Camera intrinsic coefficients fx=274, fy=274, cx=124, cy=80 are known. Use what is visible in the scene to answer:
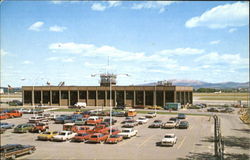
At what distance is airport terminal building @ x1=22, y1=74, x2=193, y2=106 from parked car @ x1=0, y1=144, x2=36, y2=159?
189 feet

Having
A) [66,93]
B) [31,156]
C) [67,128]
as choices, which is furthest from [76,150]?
[66,93]

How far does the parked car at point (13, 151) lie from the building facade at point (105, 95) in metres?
58.8

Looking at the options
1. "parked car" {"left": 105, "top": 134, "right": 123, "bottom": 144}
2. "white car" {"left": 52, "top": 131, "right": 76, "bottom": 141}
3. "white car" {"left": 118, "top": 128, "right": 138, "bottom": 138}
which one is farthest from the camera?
"white car" {"left": 118, "top": 128, "right": 138, "bottom": 138}

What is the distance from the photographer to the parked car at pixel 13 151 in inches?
793

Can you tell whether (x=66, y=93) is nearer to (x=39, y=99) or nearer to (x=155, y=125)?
(x=39, y=99)

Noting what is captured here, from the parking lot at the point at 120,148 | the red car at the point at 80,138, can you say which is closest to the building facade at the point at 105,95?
the parking lot at the point at 120,148

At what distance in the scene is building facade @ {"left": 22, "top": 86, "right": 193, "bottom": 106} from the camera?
268 feet

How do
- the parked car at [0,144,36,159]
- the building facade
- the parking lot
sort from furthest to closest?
the building facade < the parking lot < the parked car at [0,144,36,159]

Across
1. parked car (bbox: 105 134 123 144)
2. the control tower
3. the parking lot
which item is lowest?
the parking lot

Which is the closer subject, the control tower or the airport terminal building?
the airport terminal building

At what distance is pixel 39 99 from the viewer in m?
91.3

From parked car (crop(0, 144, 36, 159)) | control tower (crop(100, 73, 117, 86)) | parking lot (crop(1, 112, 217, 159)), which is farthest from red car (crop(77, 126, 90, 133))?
control tower (crop(100, 73, 117, 86))

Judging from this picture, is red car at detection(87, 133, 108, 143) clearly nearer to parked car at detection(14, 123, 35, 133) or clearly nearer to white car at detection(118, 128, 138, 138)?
white car at detection(118, 128, 138, 138)

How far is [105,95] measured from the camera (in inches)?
3369
